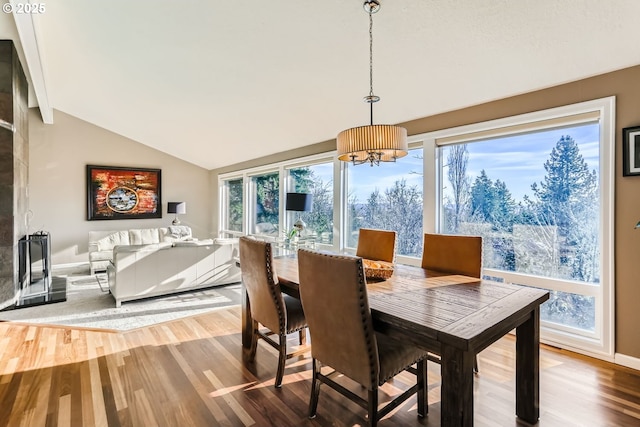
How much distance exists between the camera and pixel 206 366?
97.4 inches

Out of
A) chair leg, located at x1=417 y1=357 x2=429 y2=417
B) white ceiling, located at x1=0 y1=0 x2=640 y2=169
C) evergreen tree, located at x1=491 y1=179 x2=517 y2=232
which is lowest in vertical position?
chair leg, located at x1=417 y1=357 x2=429 y2=417

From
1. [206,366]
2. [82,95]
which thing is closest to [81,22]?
[82,95]

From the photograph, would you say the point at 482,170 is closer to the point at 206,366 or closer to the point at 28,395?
the point at 206,366

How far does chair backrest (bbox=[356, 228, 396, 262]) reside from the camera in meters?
2.94

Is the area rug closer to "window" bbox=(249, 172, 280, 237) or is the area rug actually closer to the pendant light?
"window" bbox=(249, 172, 280, 237)

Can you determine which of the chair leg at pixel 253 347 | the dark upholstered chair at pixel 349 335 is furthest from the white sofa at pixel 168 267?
the dark upholstered chair at pixel 349 335

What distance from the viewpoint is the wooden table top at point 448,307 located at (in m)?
1.36

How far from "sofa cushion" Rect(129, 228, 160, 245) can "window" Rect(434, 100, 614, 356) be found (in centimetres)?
619

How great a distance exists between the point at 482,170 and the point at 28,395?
4.24 meters

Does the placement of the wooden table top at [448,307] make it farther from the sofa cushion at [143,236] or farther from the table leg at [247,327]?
the sofa cushion at [143,236]

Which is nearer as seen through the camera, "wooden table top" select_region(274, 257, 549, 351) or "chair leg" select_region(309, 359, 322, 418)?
"wooden table top" select_region(274, 257, 549, 351)

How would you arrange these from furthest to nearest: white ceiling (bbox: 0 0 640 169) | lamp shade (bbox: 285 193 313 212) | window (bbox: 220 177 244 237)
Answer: window (bbox: 220 177 244 237) → lamp shade (bbox: 285 193 313 212) → white ceiling (bbox: 0 0 640 169)

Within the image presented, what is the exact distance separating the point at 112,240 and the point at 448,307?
22.6ft

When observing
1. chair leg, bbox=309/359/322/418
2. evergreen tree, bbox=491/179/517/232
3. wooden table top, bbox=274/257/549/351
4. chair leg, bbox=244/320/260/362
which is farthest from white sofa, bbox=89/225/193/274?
evergreen tree, bbox=491/179/517/232
